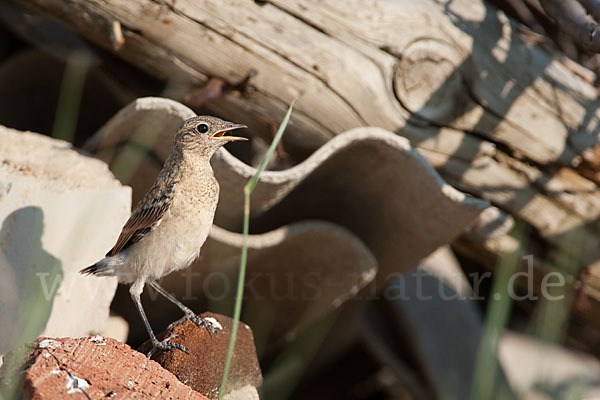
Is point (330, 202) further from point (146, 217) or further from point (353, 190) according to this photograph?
point (146, 217)

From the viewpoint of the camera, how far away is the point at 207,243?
4.19m

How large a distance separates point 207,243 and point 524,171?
2256mm

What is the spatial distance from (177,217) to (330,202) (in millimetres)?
1432

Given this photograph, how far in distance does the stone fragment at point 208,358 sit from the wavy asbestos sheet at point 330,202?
0.80m

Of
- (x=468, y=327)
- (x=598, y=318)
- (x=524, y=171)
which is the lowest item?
(x=468, y=327)

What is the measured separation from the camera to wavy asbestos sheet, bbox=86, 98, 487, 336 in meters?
3.80

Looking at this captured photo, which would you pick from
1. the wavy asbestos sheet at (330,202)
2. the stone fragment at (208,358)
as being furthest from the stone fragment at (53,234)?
the stone fragment at (208,358)

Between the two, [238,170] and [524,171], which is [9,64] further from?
[524,171]

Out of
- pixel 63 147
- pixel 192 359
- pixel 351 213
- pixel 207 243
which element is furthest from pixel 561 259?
pixel 63 147

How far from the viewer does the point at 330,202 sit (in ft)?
15.4

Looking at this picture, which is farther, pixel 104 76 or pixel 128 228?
pixel 104 76

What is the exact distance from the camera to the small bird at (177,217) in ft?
11.5

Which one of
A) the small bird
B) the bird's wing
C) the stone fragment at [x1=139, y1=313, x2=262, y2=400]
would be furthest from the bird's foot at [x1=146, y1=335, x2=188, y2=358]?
the bird's wing

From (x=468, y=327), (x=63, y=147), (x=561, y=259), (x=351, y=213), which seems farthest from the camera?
(x=468, y=327)
